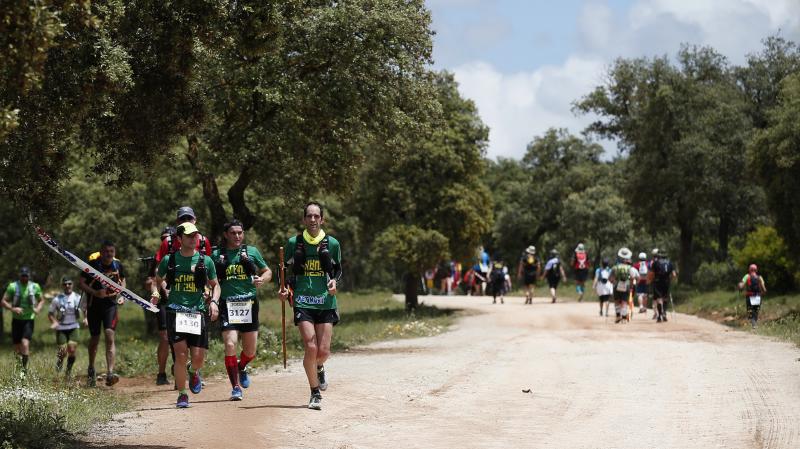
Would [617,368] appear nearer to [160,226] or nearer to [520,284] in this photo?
[160,226]

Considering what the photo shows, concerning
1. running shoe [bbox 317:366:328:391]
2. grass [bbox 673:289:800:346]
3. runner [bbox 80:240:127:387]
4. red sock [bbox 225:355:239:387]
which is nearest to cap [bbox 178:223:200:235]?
red sock [bbox 225:355:239:387]

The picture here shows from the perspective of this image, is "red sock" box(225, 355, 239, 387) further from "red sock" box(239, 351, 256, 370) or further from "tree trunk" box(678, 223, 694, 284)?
"tree trunk" box(678, 223, 694, 284)

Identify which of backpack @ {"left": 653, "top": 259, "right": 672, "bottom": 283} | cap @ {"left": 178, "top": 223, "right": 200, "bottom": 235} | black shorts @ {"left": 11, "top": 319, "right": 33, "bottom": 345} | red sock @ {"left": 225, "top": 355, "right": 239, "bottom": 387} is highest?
cap @ {"left": 178, "top": 223, "right": 200, "bottom": 235}

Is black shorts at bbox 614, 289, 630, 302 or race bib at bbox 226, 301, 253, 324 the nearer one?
race bib at bbox 226, 301, 253, 324

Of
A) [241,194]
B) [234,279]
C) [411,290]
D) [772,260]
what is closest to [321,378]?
[234,279]

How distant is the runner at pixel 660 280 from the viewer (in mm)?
26547

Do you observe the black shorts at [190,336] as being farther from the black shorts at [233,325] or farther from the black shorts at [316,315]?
the black shorts at [316,315]

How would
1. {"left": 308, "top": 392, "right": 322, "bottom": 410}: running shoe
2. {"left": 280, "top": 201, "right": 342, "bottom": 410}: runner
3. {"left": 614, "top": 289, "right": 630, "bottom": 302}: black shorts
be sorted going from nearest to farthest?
1. {"left": 280, "top": 201, "right": 342, "bottom": 410}: runner
2. {"left": 308, "top": 392, "right": 322, "bottom": 410}: running shoe
3. {"left": 614, "top": 289, "right": 630, "bottom": 302}: black shorts

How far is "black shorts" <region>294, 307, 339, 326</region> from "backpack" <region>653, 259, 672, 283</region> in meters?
17.1

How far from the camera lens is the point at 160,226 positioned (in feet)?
115

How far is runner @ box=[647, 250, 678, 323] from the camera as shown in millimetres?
26547

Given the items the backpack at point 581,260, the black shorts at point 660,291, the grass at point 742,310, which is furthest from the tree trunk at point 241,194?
the backpack at point 581,260

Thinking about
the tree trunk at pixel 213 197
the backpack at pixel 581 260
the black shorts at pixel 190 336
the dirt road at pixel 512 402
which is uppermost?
the tree trunk at pixel 213 197

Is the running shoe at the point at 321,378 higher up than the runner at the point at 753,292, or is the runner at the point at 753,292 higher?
the runner at the point at 753,292
